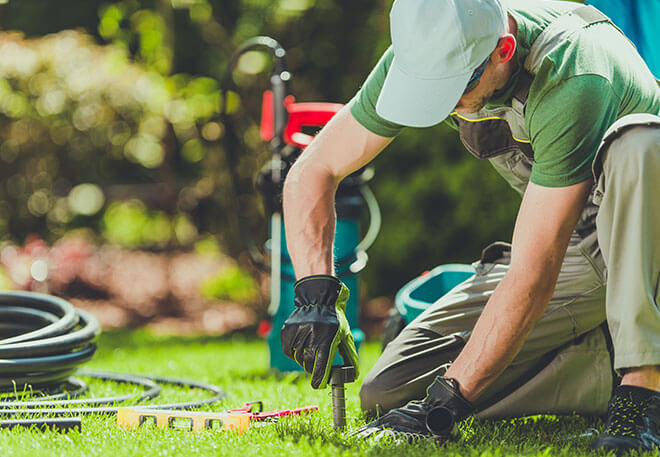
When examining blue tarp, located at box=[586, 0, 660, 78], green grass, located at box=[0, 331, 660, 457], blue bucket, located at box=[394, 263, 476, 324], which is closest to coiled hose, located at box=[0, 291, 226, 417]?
green grass, located at box=[0, 331, 660, 457]

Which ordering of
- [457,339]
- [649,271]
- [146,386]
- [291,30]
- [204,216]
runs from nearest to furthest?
1. [649,271]
2. [457,339]
3. [146,386]
4. [291,30]
5. [204,216]

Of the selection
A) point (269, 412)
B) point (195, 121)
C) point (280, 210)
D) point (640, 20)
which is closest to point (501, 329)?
point (269, 412)

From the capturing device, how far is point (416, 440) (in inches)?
83.6

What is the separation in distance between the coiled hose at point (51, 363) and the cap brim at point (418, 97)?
3.98ft

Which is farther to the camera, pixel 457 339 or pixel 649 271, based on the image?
pixel 457 339

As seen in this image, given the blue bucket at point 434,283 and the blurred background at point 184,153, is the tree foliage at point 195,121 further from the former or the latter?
the blue bucket at point 434,283

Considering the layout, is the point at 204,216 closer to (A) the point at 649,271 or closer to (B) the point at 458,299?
(B) the point at 458,299

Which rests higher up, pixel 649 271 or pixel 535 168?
pixel 535 168

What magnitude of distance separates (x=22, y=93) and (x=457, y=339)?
5491 mm

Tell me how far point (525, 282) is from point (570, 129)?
41 centimetres

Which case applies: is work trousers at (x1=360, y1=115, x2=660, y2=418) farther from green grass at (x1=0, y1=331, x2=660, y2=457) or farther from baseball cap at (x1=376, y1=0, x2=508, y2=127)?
baseball cap at (x1=376, y1=0, x2=508, y2=127)

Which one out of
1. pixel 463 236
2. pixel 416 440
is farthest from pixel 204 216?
pixel 416 440

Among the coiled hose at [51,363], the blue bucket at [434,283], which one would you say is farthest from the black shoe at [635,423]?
the blue bucket at [434,283]

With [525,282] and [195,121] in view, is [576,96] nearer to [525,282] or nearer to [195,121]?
[525,282]
